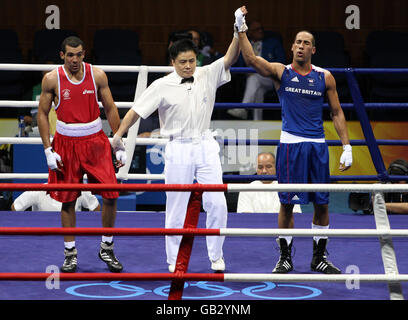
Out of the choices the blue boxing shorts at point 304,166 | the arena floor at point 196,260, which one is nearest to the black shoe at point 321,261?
the arena floor at point 196,260

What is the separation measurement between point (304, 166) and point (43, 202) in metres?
2.57

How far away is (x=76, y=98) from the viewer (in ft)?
13.0

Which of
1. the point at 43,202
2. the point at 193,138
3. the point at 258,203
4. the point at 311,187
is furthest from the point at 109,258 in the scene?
the point at 43,202

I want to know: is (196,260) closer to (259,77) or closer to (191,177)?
(191,177)

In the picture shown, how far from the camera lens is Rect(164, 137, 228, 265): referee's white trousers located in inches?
155

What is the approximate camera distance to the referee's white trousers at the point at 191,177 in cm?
394

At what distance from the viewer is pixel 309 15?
955cm
